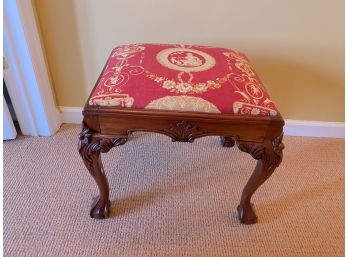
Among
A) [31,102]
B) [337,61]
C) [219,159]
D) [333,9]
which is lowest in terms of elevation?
[219,159]

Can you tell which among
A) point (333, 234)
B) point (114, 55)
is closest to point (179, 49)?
point (114, 55)

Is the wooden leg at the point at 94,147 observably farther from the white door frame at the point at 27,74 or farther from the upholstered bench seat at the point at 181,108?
the white door frame at the point at 27,74

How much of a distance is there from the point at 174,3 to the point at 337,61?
29.0 inches

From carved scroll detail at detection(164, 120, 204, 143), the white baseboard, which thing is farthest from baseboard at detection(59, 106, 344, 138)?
carved scroll detail at detection(164, 120, 204, 143)

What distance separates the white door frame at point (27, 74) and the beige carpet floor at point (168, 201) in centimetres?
9

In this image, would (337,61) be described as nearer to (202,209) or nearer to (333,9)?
(333,9)

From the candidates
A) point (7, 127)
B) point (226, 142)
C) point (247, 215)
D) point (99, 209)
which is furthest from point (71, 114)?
point (247, 215)

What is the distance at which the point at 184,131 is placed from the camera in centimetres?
74

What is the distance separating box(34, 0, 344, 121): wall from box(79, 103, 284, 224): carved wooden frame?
1.79ft

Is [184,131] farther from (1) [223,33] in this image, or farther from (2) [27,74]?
(2) [27,74]

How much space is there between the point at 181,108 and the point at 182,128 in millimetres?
59

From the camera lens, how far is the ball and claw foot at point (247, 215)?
97 cm

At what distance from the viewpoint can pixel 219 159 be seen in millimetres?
1269

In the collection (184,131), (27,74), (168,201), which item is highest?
(184,131)
